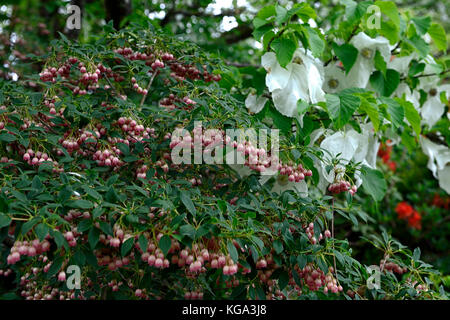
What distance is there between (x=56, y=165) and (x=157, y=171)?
0.30 metres

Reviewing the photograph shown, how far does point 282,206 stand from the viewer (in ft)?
4.28

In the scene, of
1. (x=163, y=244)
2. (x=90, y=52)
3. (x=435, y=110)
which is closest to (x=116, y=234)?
(x=163, y=244)

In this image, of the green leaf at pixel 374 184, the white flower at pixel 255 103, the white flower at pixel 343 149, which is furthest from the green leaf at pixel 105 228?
the green leaf at pixel 374 184

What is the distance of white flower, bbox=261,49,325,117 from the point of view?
1.51 m

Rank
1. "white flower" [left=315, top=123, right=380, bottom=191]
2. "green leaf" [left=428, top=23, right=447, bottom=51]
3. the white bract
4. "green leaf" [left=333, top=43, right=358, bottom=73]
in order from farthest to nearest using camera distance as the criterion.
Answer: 1. the white bract
2. "green leaf" [left=428, top=23, right=447, bottom=51]
3. "green leaf" [left=333, top=43, right=358, bottom=73]
4. "white flower" [left=315, top=123, right=380, bottom=191]

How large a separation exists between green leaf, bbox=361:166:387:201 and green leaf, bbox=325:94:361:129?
22cm

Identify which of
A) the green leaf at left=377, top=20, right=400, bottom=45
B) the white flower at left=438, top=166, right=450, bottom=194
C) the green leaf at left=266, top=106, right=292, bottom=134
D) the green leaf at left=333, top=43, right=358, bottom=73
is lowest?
the white flower at left=438, top=166, right=450, bottom=194

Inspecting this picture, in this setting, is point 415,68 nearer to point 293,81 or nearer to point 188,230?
point 293,81

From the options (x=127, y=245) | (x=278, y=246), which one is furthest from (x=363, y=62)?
(x=127, y=245)

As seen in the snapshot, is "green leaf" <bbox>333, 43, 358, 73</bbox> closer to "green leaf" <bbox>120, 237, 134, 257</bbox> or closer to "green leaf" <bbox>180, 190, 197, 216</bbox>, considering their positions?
"green leaf" <bbox>180, 190, 197, 216</bbox>

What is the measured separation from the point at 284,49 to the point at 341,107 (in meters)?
0.29

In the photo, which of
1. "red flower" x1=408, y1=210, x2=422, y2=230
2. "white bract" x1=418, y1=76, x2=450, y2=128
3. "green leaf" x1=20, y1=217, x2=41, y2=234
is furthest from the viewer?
"red flower" x1=408, y1=210, x2=422, y2=230

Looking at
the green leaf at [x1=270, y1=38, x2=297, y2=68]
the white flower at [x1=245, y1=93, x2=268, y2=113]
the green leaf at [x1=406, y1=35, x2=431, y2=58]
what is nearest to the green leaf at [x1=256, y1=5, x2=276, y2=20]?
the green leaf at [x1=270, y1=38, x2=297, y2=68]
